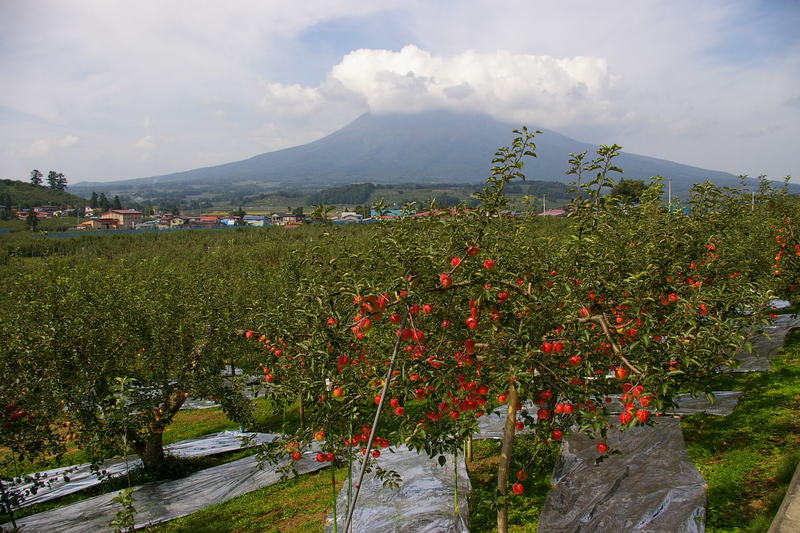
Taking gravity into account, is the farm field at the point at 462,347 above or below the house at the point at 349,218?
below

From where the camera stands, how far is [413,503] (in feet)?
19.6

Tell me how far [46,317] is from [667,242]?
852cm

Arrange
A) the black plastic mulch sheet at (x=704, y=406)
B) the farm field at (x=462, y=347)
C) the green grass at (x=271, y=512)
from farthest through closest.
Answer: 1. the black plastic mulch sheet at (x=704, y=406)
2. the green grass at (x=271, y=512)
3. the farm field at (x=462, y=347)

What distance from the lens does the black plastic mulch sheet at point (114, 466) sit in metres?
7.98

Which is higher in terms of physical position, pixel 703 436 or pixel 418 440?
pixel 418 440

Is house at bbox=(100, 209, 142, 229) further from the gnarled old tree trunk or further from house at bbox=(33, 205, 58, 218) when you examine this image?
the gnarled old tree trunk

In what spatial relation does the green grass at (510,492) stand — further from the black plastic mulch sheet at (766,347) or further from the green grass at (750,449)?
the black plastic mulch sheet at (766,347)

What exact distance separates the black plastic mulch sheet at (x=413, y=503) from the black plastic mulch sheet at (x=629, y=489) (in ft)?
3.83

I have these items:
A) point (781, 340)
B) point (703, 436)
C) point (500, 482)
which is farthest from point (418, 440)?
point (781, 340)

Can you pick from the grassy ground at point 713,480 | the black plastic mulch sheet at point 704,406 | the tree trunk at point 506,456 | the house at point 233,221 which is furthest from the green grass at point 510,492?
the house at point 233,221

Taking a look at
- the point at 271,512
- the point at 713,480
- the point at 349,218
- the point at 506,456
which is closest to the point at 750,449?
the point at 713,480

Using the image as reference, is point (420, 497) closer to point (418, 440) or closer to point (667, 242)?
point (418, 440)

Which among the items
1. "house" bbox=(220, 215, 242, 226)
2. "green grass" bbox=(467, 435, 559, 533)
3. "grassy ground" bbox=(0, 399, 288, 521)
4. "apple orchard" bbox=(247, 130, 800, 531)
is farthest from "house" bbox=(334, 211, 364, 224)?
"house" bbox=(220, 215, 242, 226)

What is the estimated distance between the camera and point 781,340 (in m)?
10.9
